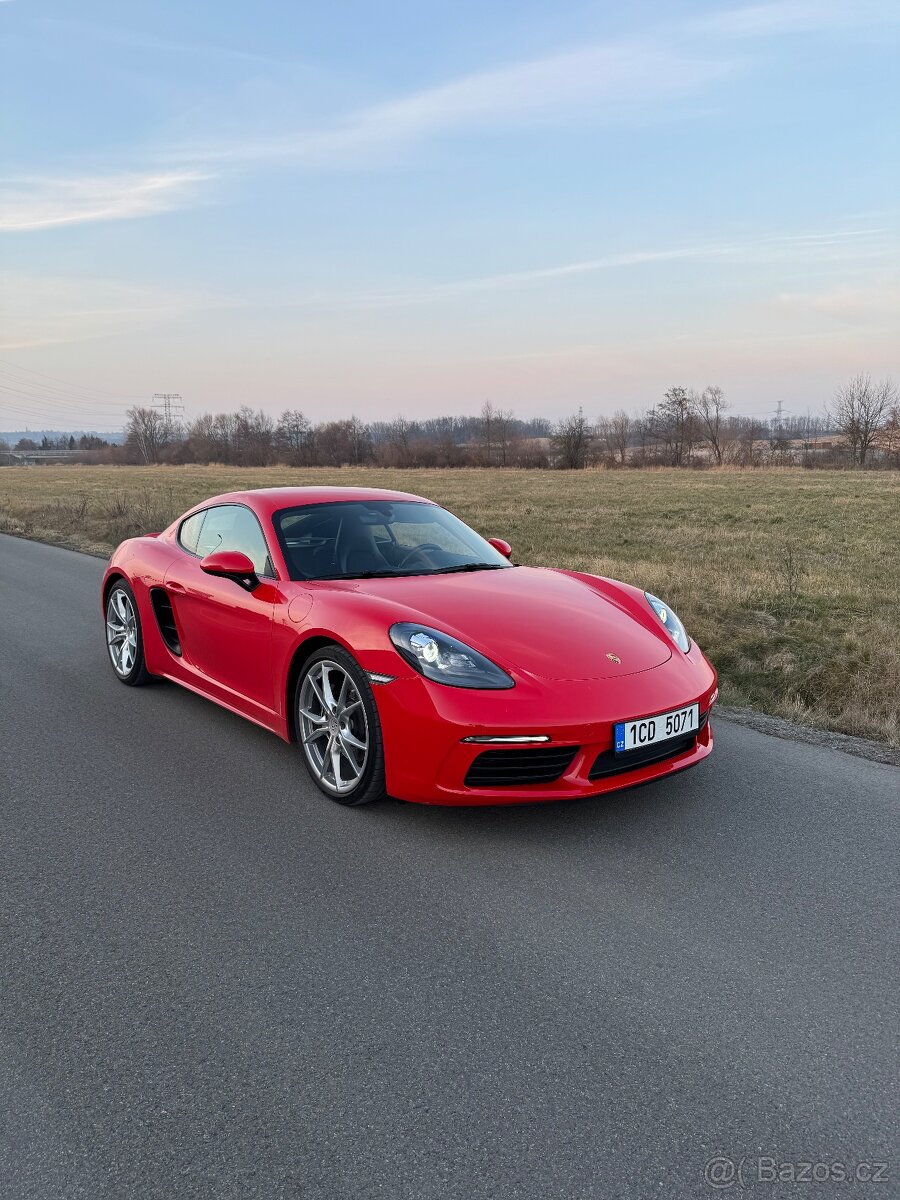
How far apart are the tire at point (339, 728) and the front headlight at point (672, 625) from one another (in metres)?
1.55

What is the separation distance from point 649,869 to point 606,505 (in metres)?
22.4

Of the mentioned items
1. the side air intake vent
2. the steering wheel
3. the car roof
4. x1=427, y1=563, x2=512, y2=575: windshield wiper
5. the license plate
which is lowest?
the license plate

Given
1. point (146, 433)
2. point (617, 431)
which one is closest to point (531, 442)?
point (617, 431)

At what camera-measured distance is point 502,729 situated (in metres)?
3.45

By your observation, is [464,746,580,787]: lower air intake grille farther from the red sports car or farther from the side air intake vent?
the side air intake vent

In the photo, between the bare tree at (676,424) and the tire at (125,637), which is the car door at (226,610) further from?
the bare tree at (676,424)

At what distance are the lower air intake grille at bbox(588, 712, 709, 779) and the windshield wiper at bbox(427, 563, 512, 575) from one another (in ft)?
5.03

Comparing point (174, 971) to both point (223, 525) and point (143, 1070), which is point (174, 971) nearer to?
point (143, 1070)

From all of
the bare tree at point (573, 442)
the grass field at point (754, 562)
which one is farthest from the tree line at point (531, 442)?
the grass field at point (754, 562)

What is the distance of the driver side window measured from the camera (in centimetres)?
478

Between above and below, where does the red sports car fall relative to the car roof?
below

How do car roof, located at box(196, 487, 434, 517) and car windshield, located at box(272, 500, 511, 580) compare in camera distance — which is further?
car roof, located at box(196, 487, 434, 517)

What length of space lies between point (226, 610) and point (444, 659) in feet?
5.29

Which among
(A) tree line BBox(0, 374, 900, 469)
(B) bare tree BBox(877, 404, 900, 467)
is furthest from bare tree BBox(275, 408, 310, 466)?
(B) bare tree BBox(877, 404, 900, 467)
